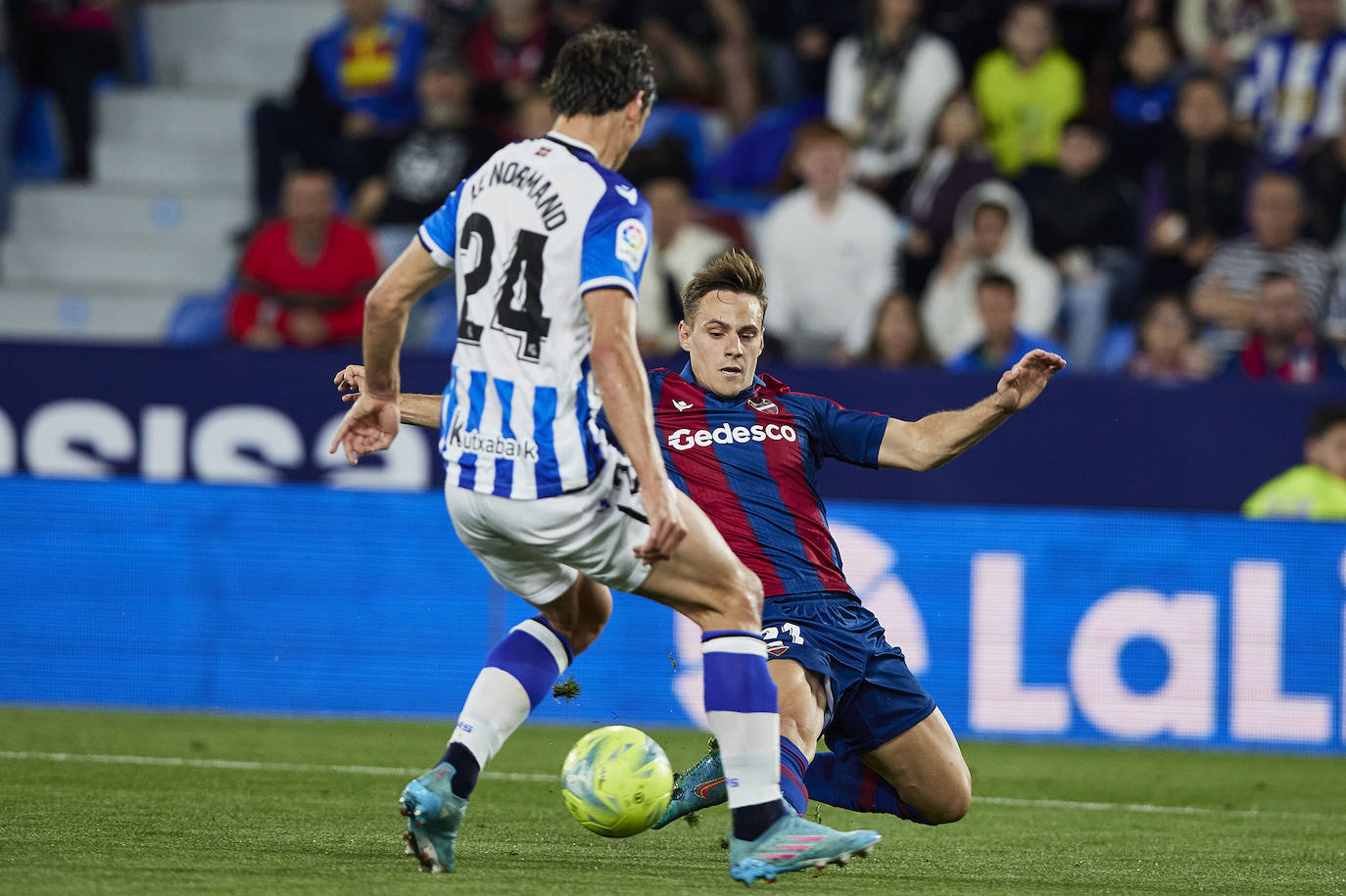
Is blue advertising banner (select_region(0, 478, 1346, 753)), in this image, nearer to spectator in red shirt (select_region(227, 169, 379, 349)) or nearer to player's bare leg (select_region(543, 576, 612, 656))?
spectator in red shirt (select_region(227, 169, 379, 349))

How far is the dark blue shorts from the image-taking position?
5.42m

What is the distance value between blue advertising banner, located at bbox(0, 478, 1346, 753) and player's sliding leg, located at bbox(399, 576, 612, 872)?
4109mm

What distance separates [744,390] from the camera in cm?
577

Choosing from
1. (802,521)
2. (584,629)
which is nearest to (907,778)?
(802,521)

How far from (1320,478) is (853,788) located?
17.0ft

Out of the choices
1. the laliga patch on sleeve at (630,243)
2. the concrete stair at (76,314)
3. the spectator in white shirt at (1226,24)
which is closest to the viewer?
the laliga patch on sleeve at (630,243)

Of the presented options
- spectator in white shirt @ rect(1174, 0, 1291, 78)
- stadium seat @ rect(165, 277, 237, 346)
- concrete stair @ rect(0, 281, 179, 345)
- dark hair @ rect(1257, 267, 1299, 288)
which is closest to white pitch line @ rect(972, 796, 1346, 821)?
dark hair @ rect(1257, 267, 1299, 288)

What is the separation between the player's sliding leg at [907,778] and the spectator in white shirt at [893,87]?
7163 millimetres

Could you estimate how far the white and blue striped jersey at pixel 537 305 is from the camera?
14.5 ft

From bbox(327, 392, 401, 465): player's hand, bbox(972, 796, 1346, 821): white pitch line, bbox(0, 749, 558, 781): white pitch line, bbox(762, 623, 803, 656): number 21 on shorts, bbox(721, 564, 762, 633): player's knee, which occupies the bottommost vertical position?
bbox(972, 796, 1346, 821): white pitch line

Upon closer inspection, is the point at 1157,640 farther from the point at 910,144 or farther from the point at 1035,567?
the point at 910,144

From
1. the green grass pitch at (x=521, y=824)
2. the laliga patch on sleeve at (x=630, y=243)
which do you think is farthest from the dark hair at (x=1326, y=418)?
the laliga patch on sleeve at (x=630, y=243)

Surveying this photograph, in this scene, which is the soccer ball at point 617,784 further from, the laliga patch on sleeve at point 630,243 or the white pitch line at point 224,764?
the white pitch line at point 224,764

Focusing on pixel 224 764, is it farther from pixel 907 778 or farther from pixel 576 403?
pixel 576 403
